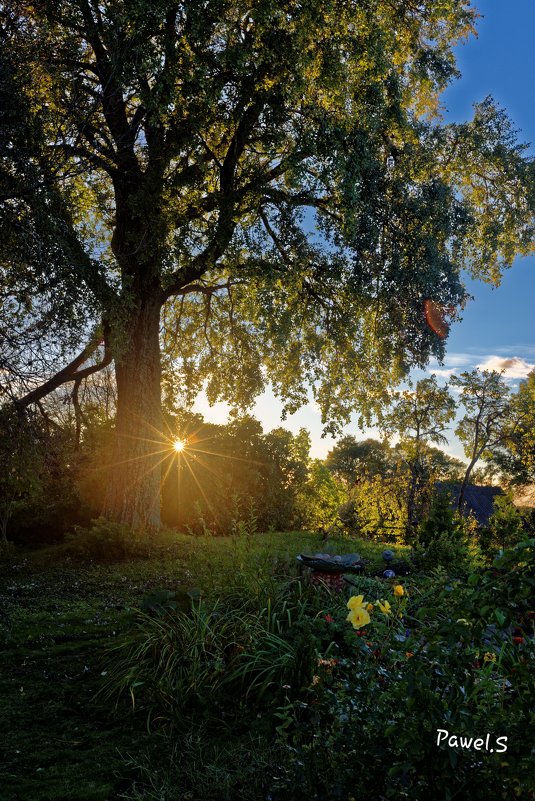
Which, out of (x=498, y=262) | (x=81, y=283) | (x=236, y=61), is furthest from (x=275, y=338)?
(x=498, y=262)

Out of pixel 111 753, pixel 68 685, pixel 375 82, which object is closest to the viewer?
pixel 111 753

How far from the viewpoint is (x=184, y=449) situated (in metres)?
15.4

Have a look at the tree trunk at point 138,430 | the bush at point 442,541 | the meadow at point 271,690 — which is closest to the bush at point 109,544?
the tree trunk at point 138,430

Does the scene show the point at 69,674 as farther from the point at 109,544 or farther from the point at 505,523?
the point at 505,523

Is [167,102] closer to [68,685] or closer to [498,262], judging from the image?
[68,685]

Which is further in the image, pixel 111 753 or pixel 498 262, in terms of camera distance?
pixel 498 262

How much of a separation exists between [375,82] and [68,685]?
10.2 meters

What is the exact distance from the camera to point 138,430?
11.8m

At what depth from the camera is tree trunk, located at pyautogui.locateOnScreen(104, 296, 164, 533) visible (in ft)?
37.9

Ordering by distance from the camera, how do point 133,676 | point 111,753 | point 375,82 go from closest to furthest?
point 111,753 < point 133,676 < point 375,82

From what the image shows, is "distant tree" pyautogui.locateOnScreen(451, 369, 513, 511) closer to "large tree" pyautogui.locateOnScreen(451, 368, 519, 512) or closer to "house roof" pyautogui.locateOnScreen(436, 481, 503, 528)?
"large tree" pyautogui.locateOnScreen(451, 368, 519, 512)

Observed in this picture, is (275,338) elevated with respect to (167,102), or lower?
lower

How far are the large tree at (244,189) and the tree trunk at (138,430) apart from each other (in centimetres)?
4

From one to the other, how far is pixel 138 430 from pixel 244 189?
496 centimetres
